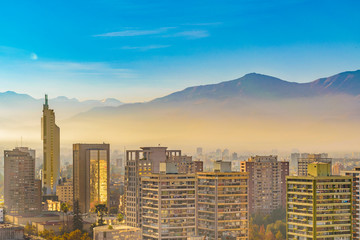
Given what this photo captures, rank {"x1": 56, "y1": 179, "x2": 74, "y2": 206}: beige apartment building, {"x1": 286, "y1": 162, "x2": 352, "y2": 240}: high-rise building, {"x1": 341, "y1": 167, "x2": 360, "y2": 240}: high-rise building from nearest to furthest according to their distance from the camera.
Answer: {"x1": 286, "y1": 162, "x2": 352, "y2": 240}: high-rise building → {"x1": 341, "y1": 167, "x2": 360, "y2": 240}: high-rise building → {"x1": 56, "y1": 179, "x2": 74, "y2": 206}: beige apartment building

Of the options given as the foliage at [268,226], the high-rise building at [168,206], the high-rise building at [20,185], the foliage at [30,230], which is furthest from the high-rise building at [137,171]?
the high-rise building at [20,185]

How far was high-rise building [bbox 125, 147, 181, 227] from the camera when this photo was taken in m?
22.0

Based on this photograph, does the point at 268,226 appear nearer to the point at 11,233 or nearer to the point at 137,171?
the point at 137,171

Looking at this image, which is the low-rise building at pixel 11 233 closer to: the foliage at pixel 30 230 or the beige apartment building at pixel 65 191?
the foliage at pixel 30 230

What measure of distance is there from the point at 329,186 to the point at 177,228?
5.03m

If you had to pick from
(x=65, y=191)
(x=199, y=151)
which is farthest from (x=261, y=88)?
(x=65, y=191)

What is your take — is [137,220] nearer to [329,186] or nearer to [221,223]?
[221,223]

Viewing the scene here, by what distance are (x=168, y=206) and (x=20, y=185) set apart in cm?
1427

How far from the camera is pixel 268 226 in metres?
22.0

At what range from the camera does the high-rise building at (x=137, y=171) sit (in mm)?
22016

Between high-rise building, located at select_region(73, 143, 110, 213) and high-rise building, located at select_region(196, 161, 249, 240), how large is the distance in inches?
528

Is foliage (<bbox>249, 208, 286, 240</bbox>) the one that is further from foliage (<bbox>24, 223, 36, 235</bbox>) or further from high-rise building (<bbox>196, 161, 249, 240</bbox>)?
foliage (<bbox>24, 223, 36, 235</bbox>)

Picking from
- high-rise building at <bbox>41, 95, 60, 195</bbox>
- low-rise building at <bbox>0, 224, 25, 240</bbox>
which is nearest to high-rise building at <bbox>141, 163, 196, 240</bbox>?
low-rise building at <bbox>0, 224, 25, 240</bbox>

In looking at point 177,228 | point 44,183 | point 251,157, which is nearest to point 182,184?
point 177,228
